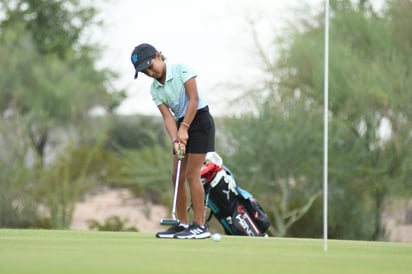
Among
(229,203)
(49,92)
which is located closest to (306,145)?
(49,92)

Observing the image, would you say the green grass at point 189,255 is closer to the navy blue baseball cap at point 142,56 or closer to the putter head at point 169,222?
the putter head at point 169,222

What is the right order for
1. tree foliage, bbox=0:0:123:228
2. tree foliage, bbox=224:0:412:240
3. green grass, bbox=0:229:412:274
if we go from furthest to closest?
tree foliage, bbox=0:0:123:228
tree foliage, bbox=224:0:412:240
green grass, bbox=0:229:412:274

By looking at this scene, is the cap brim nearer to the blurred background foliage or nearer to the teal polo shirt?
the teal polo shirt

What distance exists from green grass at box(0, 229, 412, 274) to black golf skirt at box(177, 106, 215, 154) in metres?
0.83

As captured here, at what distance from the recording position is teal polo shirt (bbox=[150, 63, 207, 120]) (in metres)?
10.1

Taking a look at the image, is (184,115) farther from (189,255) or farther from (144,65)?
(189,255)

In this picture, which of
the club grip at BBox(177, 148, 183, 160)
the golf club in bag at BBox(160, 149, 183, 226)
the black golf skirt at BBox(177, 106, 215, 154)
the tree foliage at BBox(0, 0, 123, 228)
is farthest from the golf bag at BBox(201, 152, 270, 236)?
the tree foliage at BBox(0, 0, 123, 228)

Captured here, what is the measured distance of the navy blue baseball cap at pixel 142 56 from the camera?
32.7ft

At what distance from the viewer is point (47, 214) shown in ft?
104

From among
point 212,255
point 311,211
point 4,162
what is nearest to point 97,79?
point 4,162

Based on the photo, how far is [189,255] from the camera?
7.98 meters

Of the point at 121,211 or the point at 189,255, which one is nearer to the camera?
the point at 189,255

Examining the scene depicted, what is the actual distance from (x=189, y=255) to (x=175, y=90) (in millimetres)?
2564

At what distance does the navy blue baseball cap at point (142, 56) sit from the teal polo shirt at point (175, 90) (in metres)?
0.22
